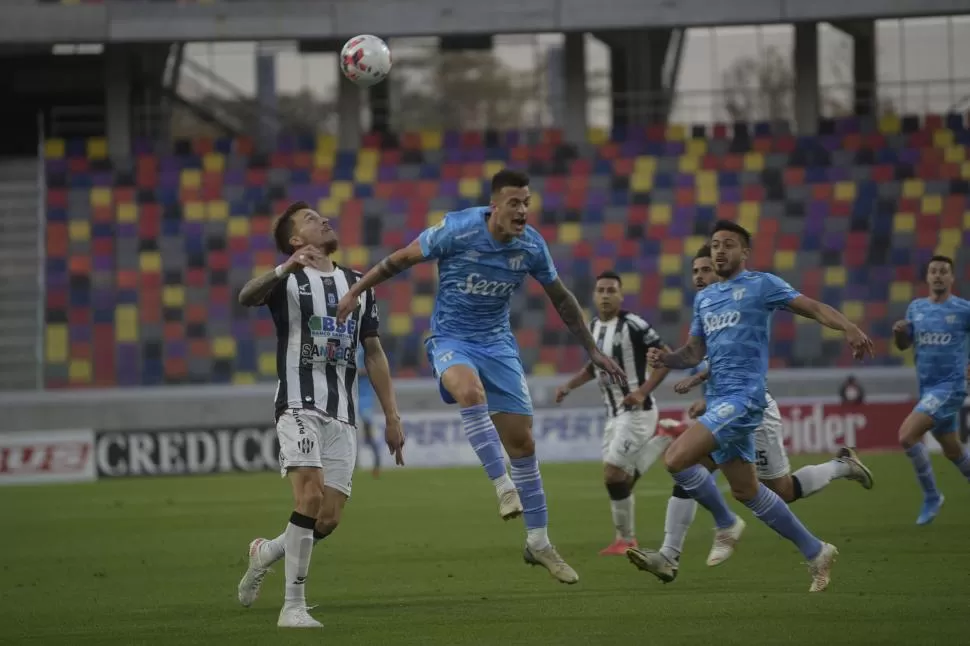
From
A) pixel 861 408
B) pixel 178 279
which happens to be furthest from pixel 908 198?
pixel 178 279

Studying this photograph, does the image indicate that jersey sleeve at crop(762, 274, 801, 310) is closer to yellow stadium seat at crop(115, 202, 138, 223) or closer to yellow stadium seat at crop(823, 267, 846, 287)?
yellow stadium seat at crop(823, 267, 846, 287)

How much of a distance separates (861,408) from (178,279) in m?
12.7

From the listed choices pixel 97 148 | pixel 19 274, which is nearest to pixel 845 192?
pixel 97 148

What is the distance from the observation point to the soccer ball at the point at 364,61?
12.7 m

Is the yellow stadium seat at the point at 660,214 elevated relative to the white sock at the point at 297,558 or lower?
elevated

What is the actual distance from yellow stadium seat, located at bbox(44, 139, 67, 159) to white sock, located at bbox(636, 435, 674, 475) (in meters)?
18.8

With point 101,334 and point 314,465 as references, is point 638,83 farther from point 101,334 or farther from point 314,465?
point 314,465

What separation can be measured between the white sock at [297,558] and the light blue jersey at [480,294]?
1.36 metres

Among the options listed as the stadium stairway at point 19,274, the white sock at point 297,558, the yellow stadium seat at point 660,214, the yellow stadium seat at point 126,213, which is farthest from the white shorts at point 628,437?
the yellow stadium seat at point 126,213

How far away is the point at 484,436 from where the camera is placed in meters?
9.14

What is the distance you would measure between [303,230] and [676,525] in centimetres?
339

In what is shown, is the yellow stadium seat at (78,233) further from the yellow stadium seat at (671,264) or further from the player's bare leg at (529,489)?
the player's bare leg at (529,489)

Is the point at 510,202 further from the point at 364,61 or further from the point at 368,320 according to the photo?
the point at 364,61

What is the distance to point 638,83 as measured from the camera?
97.6ft
